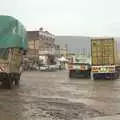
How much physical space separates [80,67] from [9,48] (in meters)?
18.5

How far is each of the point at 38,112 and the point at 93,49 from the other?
25.0 meters

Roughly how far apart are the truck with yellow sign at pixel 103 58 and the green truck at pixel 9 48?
44.5ft

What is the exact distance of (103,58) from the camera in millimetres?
38125

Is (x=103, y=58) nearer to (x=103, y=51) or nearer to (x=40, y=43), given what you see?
(x=103, y=51)

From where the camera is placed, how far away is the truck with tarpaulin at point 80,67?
41.1 metres

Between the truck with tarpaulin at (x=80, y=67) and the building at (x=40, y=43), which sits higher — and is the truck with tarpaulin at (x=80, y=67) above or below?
below

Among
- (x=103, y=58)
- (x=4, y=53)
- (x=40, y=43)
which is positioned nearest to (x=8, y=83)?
(x=4, y=53)

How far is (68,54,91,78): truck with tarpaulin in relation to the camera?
41.1m

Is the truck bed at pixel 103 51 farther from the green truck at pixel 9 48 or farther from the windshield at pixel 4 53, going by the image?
the windshield at pixel 4 53

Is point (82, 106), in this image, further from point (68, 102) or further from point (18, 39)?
point (18, 39)

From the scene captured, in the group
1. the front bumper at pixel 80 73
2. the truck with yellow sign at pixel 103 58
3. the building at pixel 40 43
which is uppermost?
the building at pixel 40 43

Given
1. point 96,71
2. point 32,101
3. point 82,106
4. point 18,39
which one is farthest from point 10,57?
point 96,71

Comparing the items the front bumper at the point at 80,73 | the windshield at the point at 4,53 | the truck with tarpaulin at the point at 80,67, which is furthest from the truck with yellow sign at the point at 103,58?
the windshield at the point at 4,53

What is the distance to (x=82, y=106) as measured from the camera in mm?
16328
